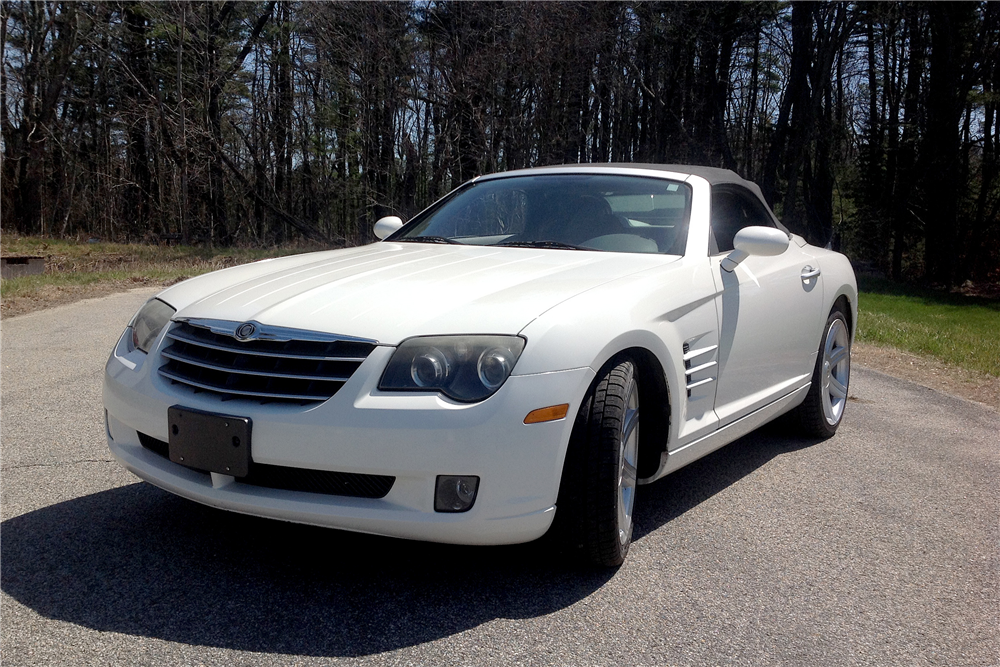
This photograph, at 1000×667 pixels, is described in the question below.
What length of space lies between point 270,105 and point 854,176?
61.8 ft

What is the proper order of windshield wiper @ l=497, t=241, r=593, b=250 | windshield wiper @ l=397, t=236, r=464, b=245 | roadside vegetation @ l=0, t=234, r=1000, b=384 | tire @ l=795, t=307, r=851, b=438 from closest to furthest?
windshield wiper @ l=497, t=241, r=593, b=250, windshield wiper @ l=397, t=236, r=464, b=245, tire @ l=795, t=307, r=851, b=438, roadside vegetation @ l=0, t=234, r=1000, b=384

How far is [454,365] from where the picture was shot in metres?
2.59

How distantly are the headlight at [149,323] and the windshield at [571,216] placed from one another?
1.50 meters

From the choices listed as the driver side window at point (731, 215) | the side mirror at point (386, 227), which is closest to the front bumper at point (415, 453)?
the driver side window at point (731, 215)

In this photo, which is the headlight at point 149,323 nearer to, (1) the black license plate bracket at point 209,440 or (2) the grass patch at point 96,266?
(1) the black license plate bracket at point 209,440

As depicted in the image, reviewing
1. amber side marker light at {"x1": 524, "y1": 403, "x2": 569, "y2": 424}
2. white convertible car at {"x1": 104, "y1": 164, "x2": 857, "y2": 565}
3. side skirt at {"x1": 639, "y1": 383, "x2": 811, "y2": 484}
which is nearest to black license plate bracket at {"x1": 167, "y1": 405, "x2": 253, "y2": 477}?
white convertible car at {"x1": 104, "y1": 164, "x2": 857, "y2": 565}

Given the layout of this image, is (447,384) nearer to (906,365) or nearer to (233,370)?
(233,370)

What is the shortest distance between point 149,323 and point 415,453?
1.35m

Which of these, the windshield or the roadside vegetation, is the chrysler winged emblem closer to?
the windshield

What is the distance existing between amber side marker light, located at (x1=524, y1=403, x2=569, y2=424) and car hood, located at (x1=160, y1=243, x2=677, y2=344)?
0.27 metres

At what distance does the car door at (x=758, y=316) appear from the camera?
3729 millimetres

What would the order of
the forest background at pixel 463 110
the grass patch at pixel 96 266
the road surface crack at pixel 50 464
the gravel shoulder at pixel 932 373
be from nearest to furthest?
the road surface crack at pixel 50 464, the gravel shoulder at pixel 932 373, the grass patch at pixel 96 266, the forest background at pixel 463 110

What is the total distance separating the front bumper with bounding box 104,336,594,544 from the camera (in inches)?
98.5

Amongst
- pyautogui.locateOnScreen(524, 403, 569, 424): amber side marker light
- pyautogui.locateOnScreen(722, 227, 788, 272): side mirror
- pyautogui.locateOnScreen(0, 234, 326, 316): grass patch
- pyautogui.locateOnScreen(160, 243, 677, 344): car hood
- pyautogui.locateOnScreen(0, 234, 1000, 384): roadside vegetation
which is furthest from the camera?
pyautogui.locateOnScreen(0, 234, 326, 316): grass patch
